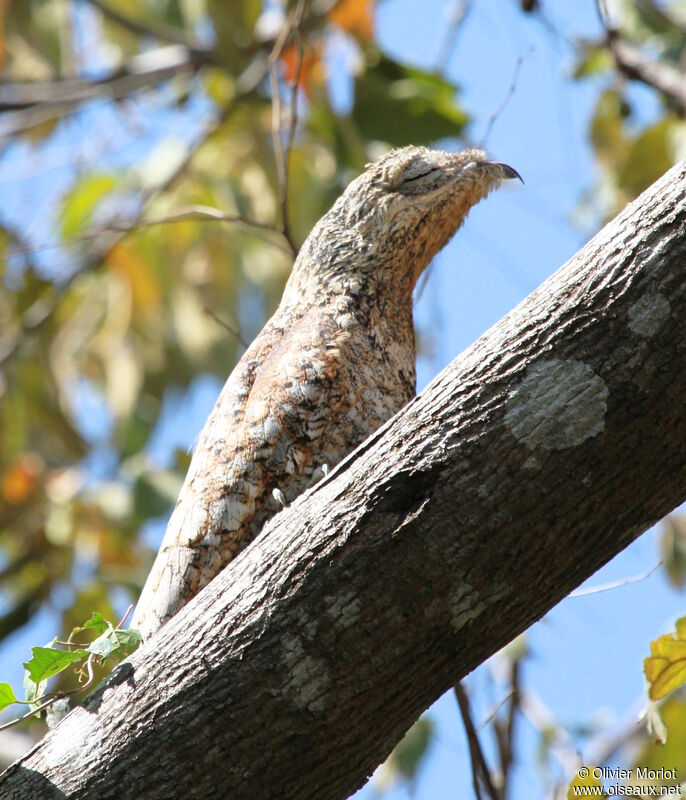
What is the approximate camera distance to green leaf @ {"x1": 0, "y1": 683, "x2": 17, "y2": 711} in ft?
8.39

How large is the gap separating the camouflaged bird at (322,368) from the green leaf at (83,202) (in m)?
3.68

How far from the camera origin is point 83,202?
730cm

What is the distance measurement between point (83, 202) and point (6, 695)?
17.2 ft

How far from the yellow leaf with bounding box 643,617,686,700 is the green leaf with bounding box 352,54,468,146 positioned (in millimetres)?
3766

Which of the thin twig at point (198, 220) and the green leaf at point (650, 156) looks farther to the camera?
the green leaf at point (650, 156)

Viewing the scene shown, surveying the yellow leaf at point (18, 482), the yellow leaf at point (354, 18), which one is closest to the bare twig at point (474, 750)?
the yellow leaf at point (354, 18)

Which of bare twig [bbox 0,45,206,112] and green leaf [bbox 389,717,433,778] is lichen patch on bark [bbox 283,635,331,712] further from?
bare twig [bbox 0,45,206,112]

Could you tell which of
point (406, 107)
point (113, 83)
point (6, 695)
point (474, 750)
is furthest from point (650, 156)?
point (6, 695)

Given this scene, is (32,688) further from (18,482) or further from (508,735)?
(18,482)

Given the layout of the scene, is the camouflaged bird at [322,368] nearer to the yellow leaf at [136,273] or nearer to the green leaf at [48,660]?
the green leaf at [48,660]

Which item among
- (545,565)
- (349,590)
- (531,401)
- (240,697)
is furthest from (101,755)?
(531,401)

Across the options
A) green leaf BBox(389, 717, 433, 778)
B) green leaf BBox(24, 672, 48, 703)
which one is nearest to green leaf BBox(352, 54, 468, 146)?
green leaf BBox(389, 717, 433, 778)

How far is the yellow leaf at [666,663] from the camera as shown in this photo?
2.74m

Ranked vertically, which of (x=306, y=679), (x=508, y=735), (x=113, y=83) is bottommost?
(x=306, y=679)
